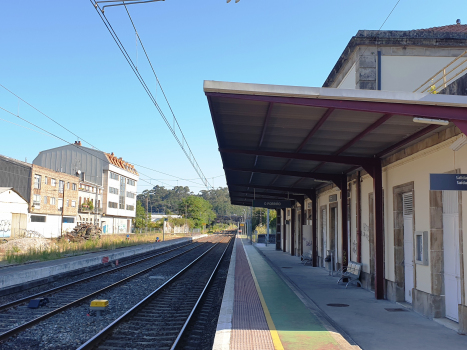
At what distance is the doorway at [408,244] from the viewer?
392 inches

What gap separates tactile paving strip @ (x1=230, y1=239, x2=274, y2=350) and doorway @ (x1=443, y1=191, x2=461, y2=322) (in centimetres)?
354

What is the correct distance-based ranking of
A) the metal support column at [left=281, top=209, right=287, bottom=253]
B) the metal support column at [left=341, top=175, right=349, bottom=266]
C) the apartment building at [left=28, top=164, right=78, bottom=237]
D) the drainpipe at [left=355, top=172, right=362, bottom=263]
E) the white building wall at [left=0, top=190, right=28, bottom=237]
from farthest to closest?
1. the apartment building at [left=28, top=164, right=78, bottom=237]
2. the white building wall at [left=0, top=190, right=28, bottom=237]
3. the metal support column at [left=281, top=209, right=287, bottom=253]
4. the metal support column at [left=341, top=175, right=349, bottom=266]
5. the drainpipe at [left=355, top=172, right=362, bottom=263]

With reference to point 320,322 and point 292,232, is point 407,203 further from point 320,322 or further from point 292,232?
point 292,232

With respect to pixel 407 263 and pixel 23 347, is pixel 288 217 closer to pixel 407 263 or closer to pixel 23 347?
pixel 407 263

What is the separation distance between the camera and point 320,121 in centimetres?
842

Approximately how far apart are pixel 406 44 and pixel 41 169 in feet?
157

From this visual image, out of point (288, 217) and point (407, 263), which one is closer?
point (407, 263)

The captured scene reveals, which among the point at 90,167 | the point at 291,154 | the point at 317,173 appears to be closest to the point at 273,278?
the point at 317,173

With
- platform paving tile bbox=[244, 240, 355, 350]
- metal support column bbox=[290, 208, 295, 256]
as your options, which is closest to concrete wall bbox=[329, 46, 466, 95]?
platform paving tile bbox=[244, 240, 355, 350]

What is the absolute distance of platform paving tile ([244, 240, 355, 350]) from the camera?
651 cm

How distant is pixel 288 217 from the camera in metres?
32.8

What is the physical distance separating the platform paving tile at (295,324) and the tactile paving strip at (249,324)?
24 cm

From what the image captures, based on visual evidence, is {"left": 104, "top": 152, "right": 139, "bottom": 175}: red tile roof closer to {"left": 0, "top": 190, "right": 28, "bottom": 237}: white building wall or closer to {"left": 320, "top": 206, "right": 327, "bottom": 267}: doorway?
{"left": 0, "top": 190, "right": 28, "bottom": 237}: white building wall

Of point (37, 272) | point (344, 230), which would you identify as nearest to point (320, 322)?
point (344, 230)
